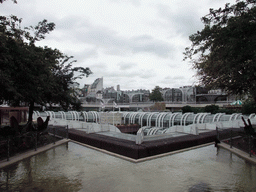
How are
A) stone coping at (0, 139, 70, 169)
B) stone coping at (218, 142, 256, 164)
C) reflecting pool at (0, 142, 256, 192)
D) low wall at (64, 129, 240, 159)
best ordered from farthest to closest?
1. low wall at (64, 129, 240, 159)
2. stone coping at (218, 142, 256, 164)
3. stone coping at (0, 139, 70, 169)
4. reflecting pool at (0, 142, 256, 192)

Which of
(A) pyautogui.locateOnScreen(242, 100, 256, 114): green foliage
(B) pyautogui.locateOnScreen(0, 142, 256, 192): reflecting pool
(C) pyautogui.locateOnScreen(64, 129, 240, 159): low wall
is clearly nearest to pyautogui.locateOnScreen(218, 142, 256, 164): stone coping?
(B) pyautogui.locateOnScreen(0, 142, 256, 192): reflecting pool

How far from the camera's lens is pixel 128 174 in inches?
267

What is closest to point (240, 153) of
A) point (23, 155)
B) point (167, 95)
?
point (23, 155)

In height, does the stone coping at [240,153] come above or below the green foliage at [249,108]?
below

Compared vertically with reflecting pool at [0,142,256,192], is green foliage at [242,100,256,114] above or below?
above

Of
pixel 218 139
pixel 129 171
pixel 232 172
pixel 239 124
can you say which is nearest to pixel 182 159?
pixel 232 172

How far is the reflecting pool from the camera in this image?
568cm

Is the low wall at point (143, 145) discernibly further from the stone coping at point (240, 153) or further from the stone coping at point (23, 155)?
the stone coping at point (23, 155)

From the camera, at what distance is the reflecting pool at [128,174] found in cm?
568

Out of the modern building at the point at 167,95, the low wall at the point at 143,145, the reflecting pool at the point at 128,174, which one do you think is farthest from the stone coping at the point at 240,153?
the modern building at the point at 167,95

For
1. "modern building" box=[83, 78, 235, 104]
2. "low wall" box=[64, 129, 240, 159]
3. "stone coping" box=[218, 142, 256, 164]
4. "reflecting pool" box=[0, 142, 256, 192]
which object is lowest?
"reflecting pool" box=[0, 142, 256, 192]

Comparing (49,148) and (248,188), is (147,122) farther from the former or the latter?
(248,188)

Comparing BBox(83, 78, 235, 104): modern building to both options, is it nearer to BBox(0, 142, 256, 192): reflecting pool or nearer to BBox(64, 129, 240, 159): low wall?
BBox(64, 129, 240, 159): low wall

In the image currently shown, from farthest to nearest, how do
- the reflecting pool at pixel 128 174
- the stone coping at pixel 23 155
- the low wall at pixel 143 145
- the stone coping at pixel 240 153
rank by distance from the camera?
the low wall at pixel 143 145
the stone coping at pixel 240 153
the stone coping at pixel 23 155
the reflecting pool at pixel 128 174
